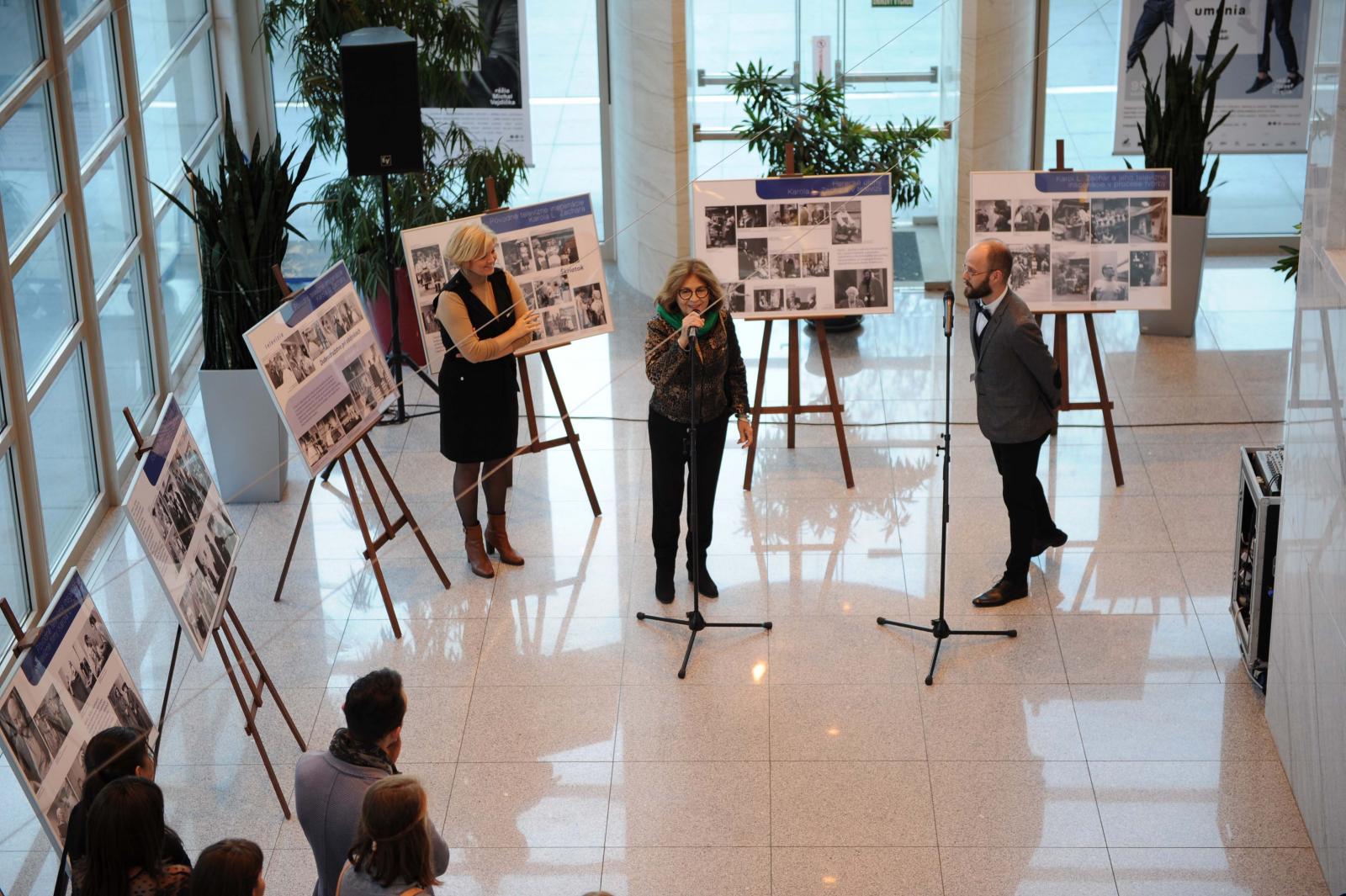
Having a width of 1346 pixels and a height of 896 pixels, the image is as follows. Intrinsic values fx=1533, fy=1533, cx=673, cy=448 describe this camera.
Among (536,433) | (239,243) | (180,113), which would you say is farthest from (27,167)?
(180,113)

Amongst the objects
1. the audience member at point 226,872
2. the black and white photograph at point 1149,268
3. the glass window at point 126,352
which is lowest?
the audience member at point 226,872

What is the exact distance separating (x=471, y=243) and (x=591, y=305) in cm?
118

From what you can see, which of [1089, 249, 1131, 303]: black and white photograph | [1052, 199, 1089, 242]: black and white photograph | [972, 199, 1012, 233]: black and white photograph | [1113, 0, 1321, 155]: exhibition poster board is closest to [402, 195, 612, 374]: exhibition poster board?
[972, 199, 1012, 233]: black and white photograph

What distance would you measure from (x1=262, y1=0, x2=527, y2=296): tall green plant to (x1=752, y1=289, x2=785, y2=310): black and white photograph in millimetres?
2078

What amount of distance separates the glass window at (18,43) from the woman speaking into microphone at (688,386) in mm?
2698

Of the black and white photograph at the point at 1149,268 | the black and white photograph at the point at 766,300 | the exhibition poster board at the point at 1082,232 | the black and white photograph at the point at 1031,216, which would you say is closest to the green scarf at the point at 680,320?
the black and white photograph at the point at 766,300

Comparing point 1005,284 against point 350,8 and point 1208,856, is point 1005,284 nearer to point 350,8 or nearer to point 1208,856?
point 1208,856

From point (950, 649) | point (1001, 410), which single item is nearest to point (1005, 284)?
point (1001, 410)

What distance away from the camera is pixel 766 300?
6867 mm

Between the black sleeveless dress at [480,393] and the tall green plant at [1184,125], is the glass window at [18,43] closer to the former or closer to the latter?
the black sleeveless dress at [480,393]

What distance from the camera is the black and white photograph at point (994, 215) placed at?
688 centimetres

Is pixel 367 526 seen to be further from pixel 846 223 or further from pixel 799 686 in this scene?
pixel 846 223

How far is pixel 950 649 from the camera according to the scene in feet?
18.4

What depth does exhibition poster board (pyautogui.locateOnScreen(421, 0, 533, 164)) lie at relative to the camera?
932cm
